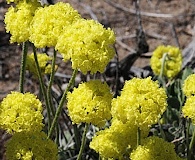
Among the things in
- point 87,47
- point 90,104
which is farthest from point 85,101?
point 87,47

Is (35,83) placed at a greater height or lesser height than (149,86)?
lesser

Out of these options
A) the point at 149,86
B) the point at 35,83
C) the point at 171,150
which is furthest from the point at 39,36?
the point at 35,83

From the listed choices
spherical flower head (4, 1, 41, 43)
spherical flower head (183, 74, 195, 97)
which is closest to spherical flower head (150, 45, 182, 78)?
spherical flower head (183, 74, 195, 97)

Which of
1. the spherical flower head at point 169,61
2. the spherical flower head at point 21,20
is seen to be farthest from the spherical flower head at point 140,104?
the spherical flower head at point 169,61

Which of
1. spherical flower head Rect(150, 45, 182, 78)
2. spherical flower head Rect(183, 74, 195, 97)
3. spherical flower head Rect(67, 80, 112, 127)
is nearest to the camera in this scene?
spherical flower head Rect(67, 80, 112, 127)

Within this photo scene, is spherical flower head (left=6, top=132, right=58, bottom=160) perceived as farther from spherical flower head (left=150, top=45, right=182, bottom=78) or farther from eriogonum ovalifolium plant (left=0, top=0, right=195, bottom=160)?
spherical flower head (left=150, top=45, right=182, bottom=78)

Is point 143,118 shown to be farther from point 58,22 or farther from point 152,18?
point 152,18

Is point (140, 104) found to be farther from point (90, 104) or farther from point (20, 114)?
point (20, 114)

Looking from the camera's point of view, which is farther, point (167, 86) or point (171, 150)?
point (167, 86)

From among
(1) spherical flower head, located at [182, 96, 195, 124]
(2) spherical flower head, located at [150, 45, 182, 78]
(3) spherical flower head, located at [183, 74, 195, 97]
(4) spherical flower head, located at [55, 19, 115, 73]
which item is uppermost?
(4) spherical flower head, located at [55, 19, 115, 73]
